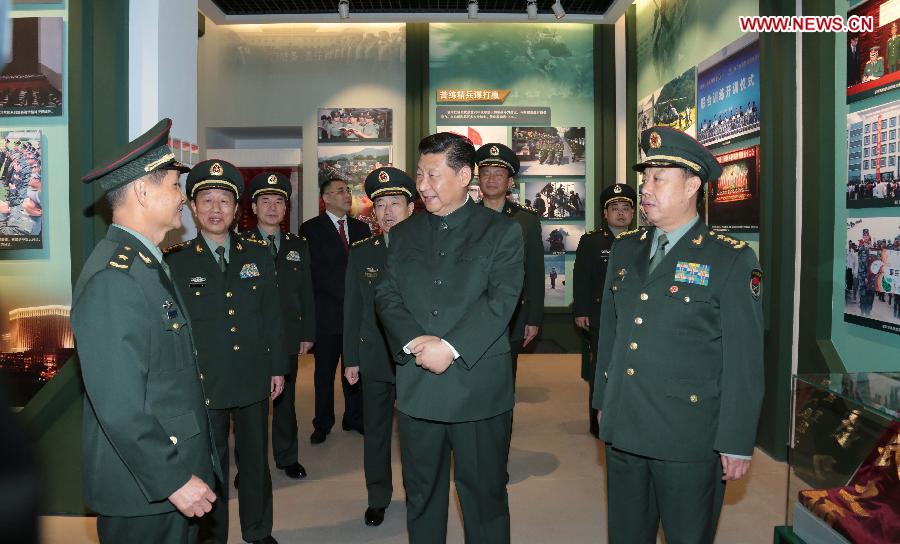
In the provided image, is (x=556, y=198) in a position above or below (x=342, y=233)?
above

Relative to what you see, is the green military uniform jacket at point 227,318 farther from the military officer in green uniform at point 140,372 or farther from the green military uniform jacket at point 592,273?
the green military uniform jacket at point 592,273

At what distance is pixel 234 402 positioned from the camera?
2783 mm

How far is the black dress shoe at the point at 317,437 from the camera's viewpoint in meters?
4.79

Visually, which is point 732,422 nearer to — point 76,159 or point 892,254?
point 892,254

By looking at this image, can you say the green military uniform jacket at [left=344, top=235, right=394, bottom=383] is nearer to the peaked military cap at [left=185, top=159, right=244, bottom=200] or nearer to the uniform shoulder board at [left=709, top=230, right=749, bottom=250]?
the peaked military cap at [left=185, top=159, right=244, bottom=200]

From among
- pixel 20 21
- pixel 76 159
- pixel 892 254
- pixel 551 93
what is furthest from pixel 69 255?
pixel 551 93

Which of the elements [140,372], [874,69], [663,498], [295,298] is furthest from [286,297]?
[874,69]

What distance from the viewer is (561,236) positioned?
Result: 830 cm

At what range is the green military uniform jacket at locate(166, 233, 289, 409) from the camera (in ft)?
9.04

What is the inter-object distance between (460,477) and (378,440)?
1.19 metres

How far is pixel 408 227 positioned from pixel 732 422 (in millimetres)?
1297

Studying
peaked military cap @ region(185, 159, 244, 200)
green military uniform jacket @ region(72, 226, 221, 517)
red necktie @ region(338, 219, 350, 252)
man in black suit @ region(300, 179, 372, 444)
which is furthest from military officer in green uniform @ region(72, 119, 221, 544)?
red necktie @ region(338, 219, 350, 252)

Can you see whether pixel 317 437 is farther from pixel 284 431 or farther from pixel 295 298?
pixel 295 298

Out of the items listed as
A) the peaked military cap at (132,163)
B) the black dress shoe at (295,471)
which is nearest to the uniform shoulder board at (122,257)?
the peaked military cap at (132,163)
